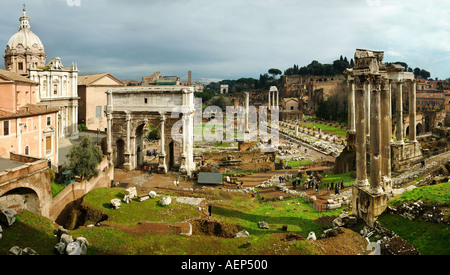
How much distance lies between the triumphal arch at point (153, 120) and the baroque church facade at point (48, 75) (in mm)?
7955

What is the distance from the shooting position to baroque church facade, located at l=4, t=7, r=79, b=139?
3164cm

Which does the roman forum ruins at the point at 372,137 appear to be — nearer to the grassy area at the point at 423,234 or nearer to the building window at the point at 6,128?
the grassy area at the point at 423,234

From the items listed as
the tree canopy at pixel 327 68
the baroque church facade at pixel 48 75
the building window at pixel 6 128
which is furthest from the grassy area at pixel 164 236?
the tree canopy at pixel 327 68

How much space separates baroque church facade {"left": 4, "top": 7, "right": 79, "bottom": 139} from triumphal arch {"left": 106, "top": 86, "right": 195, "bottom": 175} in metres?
7.95

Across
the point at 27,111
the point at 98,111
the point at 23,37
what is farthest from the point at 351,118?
the point at 23,37

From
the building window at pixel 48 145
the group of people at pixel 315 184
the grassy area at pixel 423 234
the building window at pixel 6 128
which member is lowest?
the group of people at pixel 315 184

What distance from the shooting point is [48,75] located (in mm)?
31906

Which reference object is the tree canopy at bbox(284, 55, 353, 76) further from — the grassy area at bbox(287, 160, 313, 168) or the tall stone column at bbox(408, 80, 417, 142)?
the tall stone column at bbox(408, 80, 417, 142)

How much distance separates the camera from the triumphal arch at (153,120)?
2573 cm

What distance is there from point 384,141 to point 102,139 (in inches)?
1006

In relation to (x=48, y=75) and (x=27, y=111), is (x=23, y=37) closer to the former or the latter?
(x=48, y=75)
